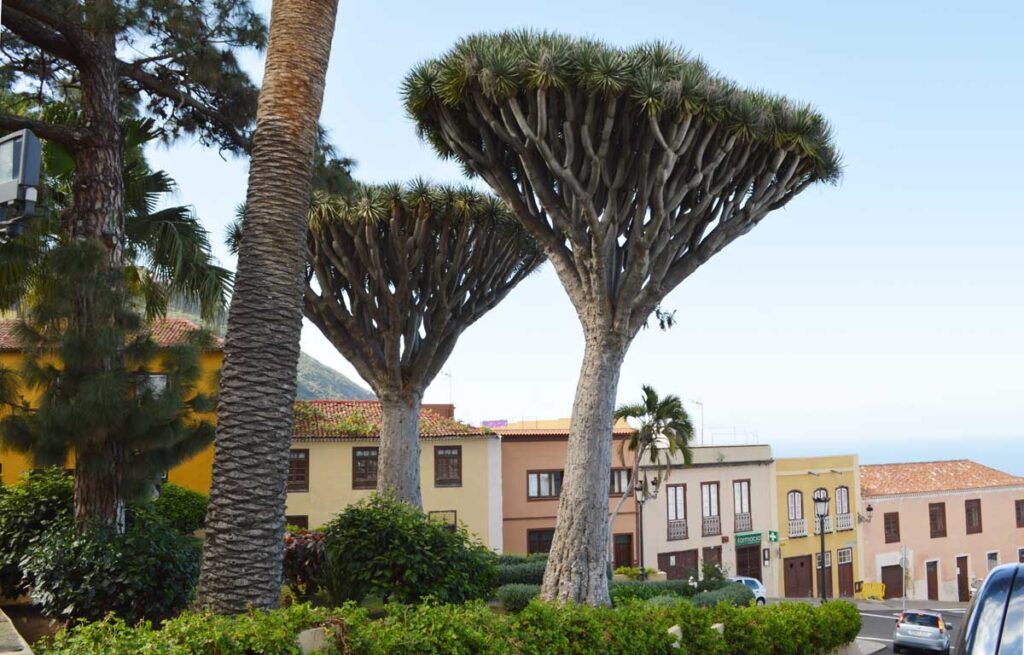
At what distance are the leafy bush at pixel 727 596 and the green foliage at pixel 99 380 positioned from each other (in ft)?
42.1

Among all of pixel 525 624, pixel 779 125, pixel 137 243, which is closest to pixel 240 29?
pixel 137 243

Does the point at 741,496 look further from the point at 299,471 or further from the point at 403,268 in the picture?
the point at 403,268

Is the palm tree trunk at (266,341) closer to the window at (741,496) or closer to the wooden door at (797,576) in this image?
the window at (741,496)

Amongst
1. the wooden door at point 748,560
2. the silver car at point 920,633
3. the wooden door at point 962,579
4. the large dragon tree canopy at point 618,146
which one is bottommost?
the wooden door at point 962,579

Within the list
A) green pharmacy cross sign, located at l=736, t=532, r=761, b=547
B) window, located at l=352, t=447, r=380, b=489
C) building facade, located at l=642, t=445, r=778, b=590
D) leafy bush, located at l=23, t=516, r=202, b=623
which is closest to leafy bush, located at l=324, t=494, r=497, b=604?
leafy bush, located at l=23, t=516, r=202, b=623

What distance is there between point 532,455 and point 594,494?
71.1ft

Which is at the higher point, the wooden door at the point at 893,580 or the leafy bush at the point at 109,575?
the leafy bush at the point at 109,575

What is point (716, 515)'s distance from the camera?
130 feet

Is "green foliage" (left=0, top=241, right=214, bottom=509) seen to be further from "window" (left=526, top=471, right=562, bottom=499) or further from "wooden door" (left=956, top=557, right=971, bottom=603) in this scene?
"wooden door" (left=956, top=557, right=971, bottom=603)

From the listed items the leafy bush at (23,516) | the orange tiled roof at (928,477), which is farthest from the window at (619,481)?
the leafy bush at (23,516)

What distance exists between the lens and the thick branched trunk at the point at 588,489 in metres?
14.7

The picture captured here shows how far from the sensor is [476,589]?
11742mm

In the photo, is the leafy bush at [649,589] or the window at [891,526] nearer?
the leafy bush at [649,589]

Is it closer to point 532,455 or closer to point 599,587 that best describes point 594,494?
point 599,587
